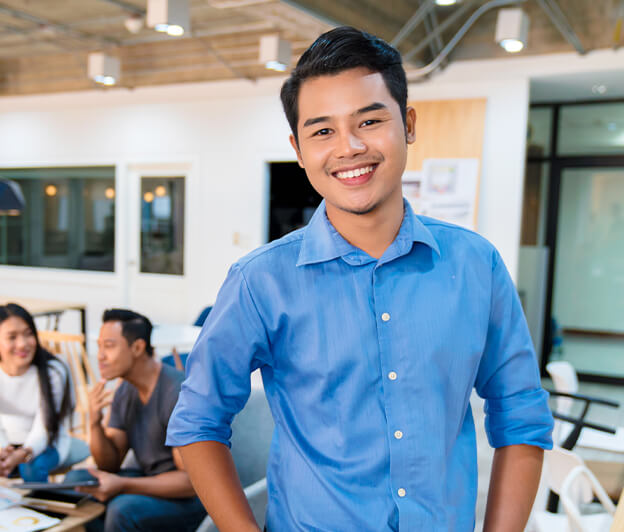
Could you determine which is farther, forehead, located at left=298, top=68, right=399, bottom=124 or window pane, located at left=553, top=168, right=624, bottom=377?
window pane, located at left=553, top=168, right=624, bottom=377

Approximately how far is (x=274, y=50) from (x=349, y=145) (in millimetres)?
4684

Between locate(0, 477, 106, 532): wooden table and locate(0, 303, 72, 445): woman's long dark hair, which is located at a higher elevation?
locate(0, 303, 72, 445): woman's long dark hair

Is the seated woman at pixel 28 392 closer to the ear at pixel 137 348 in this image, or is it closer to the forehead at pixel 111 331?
the forehead at pixel 111 331

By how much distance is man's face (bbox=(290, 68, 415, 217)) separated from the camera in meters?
1.10

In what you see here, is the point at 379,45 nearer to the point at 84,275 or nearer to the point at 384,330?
the point at 384,330

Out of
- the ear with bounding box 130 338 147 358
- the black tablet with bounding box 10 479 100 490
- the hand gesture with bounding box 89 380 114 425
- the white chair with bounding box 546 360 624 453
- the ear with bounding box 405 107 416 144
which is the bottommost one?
the white chair with bounding box 546 360 624 453

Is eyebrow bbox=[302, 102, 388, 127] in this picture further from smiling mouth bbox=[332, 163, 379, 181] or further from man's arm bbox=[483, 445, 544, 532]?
man's arm bbox=[483, 445, 544, 532]

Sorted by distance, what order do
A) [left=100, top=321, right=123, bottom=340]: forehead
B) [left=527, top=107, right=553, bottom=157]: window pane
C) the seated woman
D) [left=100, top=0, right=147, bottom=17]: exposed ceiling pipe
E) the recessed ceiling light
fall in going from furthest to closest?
[left=527, top=107, right=553, bottom=157]: window pane, the recessed ceiling light, [left=100, top=0, right=147, bottom=17]: exposed ceiling pipe, the seated woman, [left=100, top=321, right=123, bottom=340]: forehead

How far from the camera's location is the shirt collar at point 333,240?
1128 millimetres

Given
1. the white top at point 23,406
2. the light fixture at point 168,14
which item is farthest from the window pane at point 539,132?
the white top at point 23,406

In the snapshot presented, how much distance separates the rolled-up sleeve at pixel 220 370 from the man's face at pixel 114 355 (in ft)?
5.02

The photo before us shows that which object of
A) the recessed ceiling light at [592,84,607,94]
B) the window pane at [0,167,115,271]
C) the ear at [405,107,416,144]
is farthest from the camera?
the window pane at [0,167,115,271]

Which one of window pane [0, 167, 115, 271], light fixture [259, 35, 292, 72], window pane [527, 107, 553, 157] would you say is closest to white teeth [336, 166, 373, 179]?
light fixture [259, 35, 292, 72]

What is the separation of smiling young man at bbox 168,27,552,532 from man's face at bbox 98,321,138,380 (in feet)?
5.00
